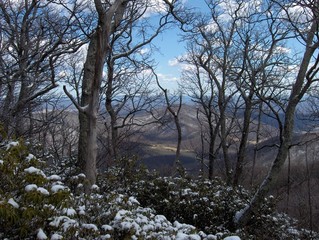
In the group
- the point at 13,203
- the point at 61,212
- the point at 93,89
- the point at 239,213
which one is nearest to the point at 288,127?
the point at 239,213

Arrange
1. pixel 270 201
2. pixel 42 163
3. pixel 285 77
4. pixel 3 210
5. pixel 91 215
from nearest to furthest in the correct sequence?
pixel 3 210 < pixel 42 163 < pixel 91 215 < pixel 270 201 < pixel 285 77

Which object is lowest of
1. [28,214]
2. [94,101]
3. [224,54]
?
[28,214]

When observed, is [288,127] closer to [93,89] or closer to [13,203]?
[93,89]

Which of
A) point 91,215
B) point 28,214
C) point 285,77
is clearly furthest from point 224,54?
point 28,214

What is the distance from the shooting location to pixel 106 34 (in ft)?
22.0

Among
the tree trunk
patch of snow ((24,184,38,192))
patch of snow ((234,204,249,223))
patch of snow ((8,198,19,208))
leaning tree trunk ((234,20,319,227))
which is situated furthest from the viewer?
the tree trunk

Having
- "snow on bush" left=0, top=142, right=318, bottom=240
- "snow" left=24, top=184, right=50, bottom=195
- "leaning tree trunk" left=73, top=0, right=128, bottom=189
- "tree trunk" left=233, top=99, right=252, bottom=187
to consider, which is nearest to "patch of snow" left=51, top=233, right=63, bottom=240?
"snow on bush" left=0, top=142, right=318, bottom=240

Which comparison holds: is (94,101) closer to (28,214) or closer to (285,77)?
(28,214)

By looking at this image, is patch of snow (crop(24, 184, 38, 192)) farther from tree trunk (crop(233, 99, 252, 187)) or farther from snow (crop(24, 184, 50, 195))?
tree trunk (crop(233, 99, 252, 187))

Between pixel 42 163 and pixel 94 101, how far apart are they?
319cm

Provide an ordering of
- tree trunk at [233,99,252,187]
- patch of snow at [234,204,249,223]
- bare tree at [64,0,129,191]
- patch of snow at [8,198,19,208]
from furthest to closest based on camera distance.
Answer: tree trunk at [233,99,252,187]
patch of snow at [234,204,249,223]
bare tree at [64,0,129,191]
patch of snow at [8,198,19,208]

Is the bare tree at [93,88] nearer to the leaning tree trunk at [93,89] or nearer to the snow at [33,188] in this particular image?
the leaning tree trunk at [93,89]

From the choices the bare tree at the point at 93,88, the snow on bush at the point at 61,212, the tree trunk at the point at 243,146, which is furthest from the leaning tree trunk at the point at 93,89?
the tree trunk at the point at 243,146

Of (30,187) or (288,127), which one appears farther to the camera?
(288,127)
